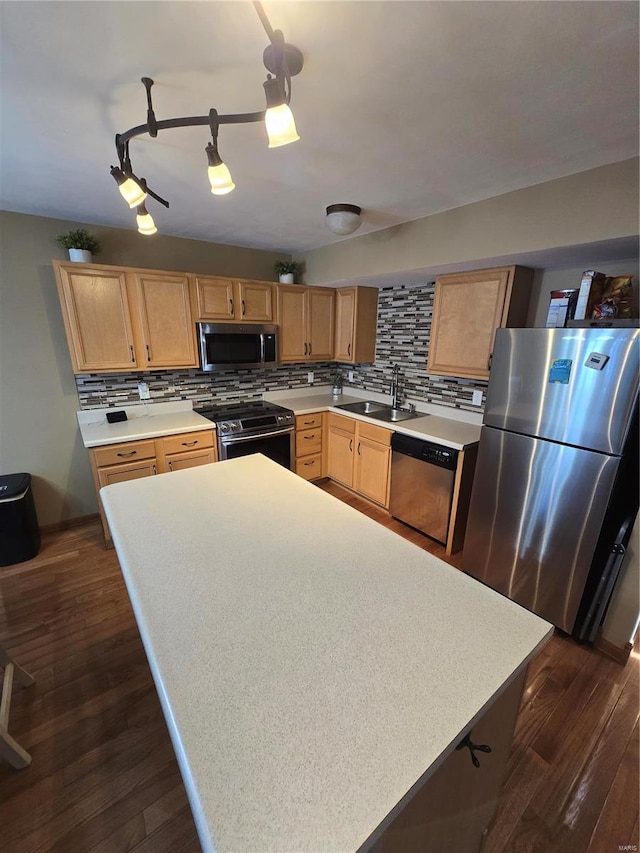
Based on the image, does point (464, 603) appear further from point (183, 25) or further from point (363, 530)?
point (183, 25)

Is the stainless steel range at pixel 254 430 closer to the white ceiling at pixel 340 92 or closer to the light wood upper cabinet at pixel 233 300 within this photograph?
the light wood upper cabinet at pixel 233 300

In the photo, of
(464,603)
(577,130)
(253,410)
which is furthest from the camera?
(253,410)

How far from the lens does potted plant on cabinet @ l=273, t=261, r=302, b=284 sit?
329 centimetres

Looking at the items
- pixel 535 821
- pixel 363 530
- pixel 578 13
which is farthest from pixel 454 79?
pixel 535 821

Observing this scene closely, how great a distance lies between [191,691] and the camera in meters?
0.68

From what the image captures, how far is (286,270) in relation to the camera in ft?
10.9

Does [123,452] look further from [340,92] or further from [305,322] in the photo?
[340,92]

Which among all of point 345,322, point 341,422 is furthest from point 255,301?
point 341,422

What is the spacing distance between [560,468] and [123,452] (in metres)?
2.78

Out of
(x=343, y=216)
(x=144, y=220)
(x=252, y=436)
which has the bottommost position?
(x=252, y=436)

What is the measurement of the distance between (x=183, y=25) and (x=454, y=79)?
802mm

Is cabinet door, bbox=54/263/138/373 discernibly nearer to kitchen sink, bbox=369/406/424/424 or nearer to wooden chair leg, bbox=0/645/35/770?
wooden chair leg, bbox=0/645/35/770

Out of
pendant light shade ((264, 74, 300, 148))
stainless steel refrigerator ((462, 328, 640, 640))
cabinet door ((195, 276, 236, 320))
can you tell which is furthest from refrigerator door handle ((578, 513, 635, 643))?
cabinet door ((195, 276, 236, 320))

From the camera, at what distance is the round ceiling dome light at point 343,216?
2.11m
